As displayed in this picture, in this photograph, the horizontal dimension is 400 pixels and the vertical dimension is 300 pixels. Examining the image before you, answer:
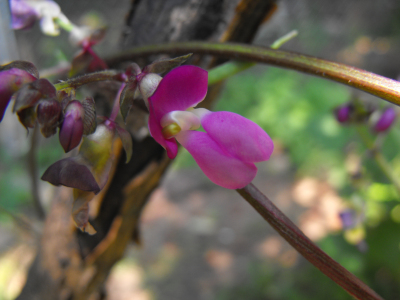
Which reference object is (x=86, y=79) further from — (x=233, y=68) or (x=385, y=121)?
(x=385, y=121)

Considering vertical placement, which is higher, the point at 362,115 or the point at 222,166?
the point at 222,166

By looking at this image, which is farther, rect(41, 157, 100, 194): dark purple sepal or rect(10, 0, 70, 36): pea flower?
rect(10, 0, 70, 36): pea flower

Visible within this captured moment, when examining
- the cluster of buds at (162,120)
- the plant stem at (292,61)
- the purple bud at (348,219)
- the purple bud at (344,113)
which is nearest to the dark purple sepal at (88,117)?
the cluster of buds at (162,120)

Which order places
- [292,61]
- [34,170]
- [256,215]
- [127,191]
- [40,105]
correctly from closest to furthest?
[40,105]
[292,61]
[127,191]
[34,170]
[256,215]

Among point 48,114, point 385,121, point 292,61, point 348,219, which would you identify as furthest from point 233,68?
point 348,219

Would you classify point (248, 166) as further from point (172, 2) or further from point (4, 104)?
point (172, 2)

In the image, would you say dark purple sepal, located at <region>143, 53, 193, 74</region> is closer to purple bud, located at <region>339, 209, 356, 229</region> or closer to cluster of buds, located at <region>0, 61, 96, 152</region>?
cluster of buds, located at <region>0, 61, 96, 152</region>

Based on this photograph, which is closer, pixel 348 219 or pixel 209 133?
pixel 209 133

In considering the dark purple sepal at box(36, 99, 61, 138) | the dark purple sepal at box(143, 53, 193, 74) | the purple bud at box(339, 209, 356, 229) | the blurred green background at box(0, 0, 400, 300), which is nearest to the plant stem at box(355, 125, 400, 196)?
the blurred green background at box(0, 0, 400, 300)
